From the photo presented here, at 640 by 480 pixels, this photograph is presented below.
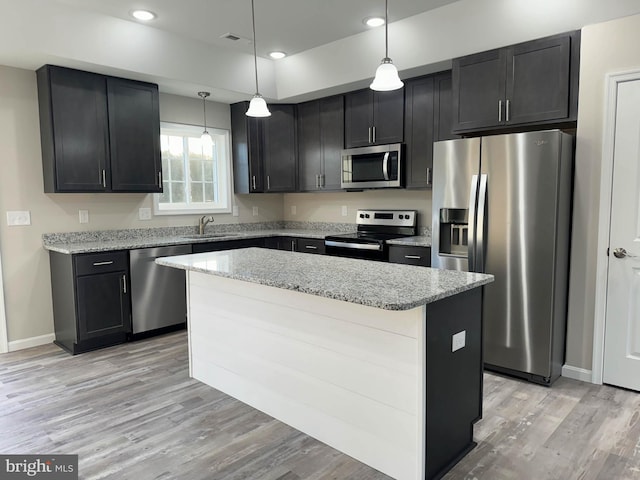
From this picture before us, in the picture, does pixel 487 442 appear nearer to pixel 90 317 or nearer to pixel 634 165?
pixel 634 165

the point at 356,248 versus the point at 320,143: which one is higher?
the point at 320,143

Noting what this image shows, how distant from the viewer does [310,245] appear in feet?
15.3

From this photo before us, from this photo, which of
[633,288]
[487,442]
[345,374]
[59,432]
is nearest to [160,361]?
[59,432]

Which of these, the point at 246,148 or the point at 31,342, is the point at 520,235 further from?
the point at 31,342

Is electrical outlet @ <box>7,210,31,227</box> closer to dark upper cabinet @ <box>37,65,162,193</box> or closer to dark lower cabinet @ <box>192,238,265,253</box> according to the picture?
dark upper cabinet @ <box>37,65,162,193</box>

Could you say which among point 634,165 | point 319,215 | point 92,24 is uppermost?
point 92,24

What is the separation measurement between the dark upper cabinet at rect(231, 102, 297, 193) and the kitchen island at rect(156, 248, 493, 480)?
2416 mm

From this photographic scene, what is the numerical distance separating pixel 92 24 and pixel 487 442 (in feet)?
13.1

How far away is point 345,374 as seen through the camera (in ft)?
6.96

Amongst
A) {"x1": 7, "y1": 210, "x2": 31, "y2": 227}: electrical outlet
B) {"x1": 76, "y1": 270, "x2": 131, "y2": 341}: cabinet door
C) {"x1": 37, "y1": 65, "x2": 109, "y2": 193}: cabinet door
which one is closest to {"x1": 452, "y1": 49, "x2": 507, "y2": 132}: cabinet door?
{"x1": 37, "y1": 65, "x2": 109, "y2": 193}: cabinet door

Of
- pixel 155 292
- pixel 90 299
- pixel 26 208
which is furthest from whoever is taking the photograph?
pixel 155 292

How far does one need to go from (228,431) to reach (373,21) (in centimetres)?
332

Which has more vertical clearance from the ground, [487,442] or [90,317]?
[90,317]

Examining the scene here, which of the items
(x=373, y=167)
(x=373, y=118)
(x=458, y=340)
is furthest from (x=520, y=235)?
(x=373, y=118)
